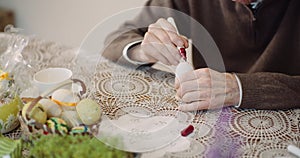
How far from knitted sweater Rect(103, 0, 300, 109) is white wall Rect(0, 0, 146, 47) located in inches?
27.6

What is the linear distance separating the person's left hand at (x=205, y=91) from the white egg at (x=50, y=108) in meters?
0.30

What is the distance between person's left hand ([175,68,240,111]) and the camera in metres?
1.04

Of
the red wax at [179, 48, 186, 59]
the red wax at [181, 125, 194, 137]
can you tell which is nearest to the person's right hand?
the red wax at [179, 48, 186, 59]

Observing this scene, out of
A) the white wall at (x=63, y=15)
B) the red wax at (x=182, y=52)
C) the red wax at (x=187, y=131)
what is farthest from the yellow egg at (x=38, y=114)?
the white wall at (x=63, y=15)

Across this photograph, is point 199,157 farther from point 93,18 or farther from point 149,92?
point 93,18

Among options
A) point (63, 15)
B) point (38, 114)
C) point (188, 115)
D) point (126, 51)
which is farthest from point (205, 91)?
point (63, 15)

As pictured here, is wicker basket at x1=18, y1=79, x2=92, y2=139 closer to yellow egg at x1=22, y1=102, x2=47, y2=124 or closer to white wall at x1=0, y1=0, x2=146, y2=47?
yellow egg at x1=22, y1=102, x2=47, y2=124

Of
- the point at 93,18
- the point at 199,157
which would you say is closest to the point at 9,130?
the point at 199,157

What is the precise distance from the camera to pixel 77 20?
2.26 meters

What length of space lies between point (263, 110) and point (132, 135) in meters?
0.34

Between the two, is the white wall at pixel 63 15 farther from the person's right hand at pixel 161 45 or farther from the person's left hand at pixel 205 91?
the person's left hand at pixel 205 91

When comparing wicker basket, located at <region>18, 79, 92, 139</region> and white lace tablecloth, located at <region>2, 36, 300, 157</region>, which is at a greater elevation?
wicker basket, located at <region>18, 79, 92, 139</region>

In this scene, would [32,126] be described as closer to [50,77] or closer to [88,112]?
[88,112]

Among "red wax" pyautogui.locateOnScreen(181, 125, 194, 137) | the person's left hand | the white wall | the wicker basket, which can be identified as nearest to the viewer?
the wicker basket
